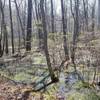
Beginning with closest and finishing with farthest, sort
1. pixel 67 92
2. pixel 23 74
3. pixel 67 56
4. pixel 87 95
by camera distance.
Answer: pixel 87 95 → pixel 67 92 → pixel 23 74 → pixel 67 56

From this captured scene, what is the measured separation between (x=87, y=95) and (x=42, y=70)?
4023mm

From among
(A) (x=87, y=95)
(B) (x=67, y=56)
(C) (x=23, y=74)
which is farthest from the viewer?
(B) (x=67, y=56)

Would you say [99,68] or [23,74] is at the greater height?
[99,68]

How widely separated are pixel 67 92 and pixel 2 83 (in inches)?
127

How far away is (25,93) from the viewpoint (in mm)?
7805

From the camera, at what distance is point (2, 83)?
948 centimetres

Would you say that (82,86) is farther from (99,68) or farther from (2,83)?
(2,83)

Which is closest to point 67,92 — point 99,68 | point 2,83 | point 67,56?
point 99,68

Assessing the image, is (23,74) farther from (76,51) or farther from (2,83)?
(76,51)

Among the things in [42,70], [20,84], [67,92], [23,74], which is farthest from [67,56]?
[67,92]

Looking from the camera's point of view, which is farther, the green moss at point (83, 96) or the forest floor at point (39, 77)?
the forest floor at point (39, 77)

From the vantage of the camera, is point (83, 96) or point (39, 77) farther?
point (39, 77)

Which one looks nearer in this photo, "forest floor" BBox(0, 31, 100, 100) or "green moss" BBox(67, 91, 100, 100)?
"green moss" BBox(67, 91, 100, 100)

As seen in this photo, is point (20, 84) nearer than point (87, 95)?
No
